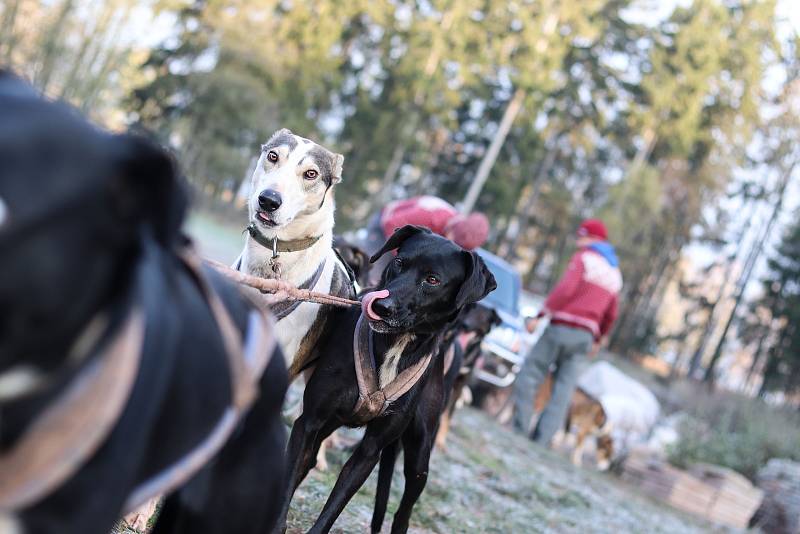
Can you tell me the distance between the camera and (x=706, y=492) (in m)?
13.3

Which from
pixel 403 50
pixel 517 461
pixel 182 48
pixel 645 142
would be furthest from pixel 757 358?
pixel 517 461

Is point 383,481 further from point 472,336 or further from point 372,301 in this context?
point 472,336

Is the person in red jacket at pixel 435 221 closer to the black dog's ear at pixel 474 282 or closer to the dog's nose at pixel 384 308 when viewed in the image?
the black dog's ear at pixel 474 282

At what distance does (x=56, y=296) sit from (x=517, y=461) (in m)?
8.75

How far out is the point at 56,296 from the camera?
49.7 inches

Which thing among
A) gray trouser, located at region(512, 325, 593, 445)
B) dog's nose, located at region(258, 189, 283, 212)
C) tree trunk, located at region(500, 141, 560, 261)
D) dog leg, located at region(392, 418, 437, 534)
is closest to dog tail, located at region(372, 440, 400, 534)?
dog leg, located at region(392, 418, 437, 534)

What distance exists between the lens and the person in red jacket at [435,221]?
21.6 ft

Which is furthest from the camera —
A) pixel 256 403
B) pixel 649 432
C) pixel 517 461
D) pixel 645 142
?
pixel 645 142

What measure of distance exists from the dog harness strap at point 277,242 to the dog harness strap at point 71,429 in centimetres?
302

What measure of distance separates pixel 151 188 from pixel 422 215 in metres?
5.44

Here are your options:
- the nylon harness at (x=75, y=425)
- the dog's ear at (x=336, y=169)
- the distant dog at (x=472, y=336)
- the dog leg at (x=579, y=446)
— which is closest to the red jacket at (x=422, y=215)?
the distant dog at (x=472, y=336)

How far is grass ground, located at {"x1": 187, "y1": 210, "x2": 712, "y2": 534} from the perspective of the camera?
548 cm

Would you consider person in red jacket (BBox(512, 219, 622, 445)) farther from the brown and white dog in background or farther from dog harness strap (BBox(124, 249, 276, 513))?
dog harness strap (BBox(124, 249, 276, 513))

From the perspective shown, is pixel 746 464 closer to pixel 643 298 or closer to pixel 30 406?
pixel 30 406
